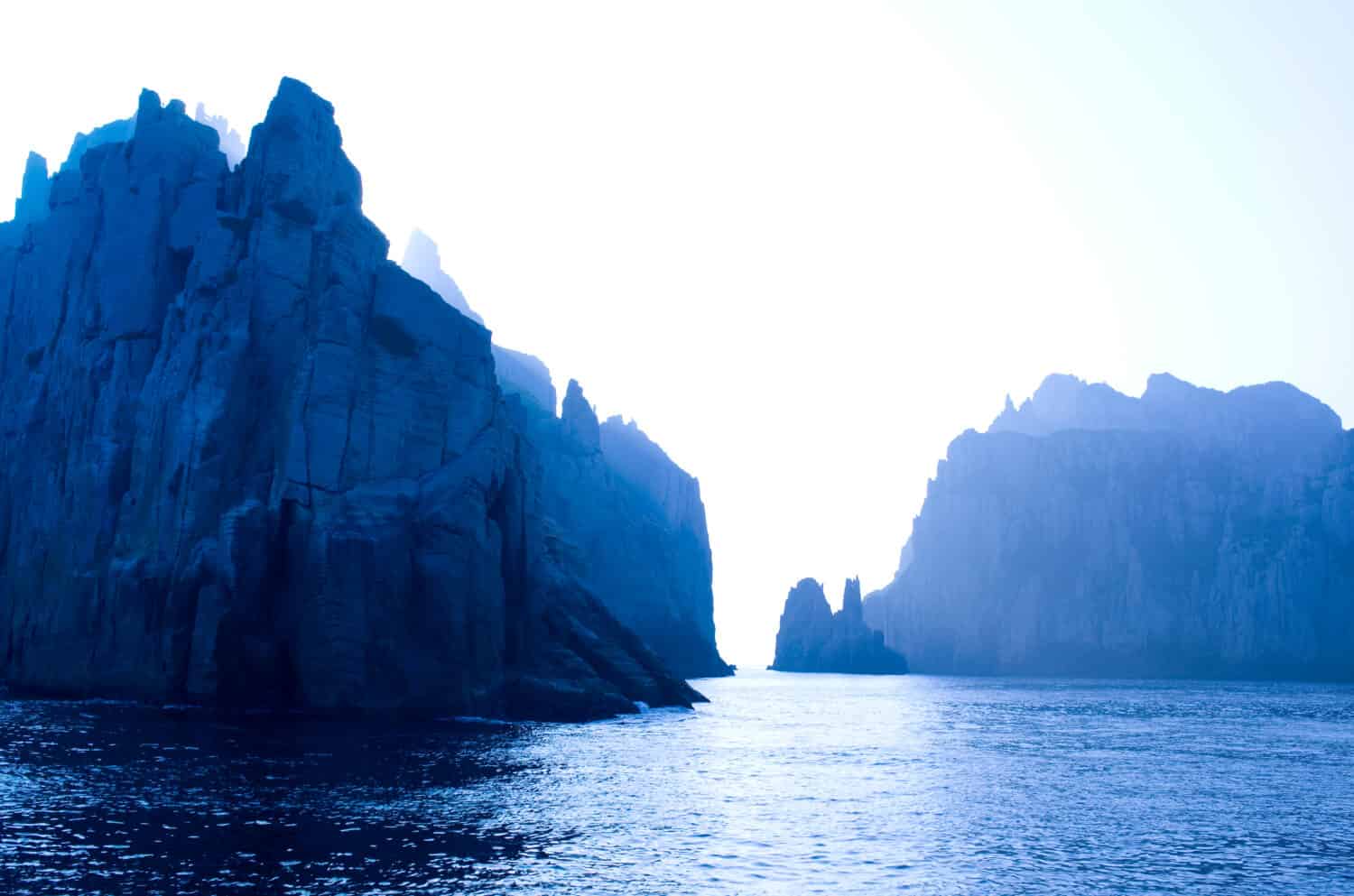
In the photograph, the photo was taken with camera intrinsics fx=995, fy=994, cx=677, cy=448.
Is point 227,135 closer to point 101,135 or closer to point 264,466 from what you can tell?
point 101,135

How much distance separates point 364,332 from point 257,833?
1954 inches

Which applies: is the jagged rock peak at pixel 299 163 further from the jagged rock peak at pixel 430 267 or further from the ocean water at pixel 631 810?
the jagged rock peak at pixel 430 267

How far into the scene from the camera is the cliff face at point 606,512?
15338cm

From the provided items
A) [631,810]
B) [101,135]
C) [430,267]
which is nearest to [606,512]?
[430,267]

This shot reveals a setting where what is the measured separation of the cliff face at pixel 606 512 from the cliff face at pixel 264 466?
61.3 m

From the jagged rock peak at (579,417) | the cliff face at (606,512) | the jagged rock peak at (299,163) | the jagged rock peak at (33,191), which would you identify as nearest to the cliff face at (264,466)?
the jagged rock peak at (299,163)

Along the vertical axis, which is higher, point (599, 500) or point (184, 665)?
point (599, 500)

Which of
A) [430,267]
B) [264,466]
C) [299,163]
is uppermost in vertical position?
[430,267]

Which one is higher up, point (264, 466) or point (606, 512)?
point (606, 512)

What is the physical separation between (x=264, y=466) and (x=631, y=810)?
44421 mm

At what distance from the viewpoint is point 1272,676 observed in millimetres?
199500

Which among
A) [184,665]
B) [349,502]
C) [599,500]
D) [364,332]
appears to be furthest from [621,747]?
[599,500]

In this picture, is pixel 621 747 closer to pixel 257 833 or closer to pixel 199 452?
pixel 257 833

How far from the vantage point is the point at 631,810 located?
→ 35312mm
